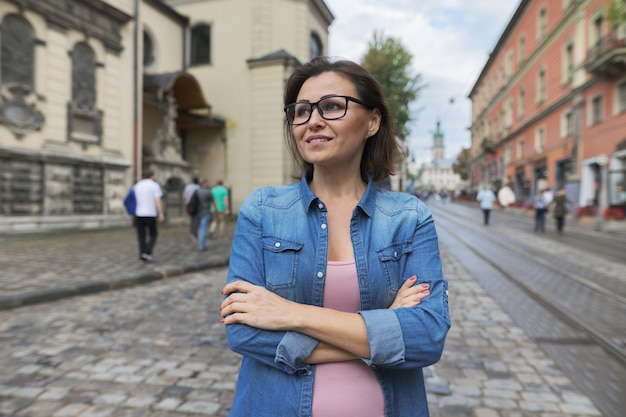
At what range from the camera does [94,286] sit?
6.42 m

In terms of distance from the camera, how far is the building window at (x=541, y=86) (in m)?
28.5

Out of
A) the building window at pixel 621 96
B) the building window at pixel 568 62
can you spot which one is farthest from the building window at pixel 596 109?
the building window at pixel 568 62

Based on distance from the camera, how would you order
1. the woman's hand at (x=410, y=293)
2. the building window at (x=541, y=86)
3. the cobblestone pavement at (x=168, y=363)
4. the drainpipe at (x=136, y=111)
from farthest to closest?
the building window at (x=541, y=86) < the drainpipe at (x=136, y=111) < the cobblestone pavement at (x=168, y=363) < the woman's hand at (x=410, y=293)

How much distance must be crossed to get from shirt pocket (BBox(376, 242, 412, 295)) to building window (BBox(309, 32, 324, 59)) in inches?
991

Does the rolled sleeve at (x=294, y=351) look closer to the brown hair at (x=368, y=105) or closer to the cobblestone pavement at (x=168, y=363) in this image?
the brown hair at (x=368, y=105)

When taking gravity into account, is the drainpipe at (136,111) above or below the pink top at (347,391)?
above

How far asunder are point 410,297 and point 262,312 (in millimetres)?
476

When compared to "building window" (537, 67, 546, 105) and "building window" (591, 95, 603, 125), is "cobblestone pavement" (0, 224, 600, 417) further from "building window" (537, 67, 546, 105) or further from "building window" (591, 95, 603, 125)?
"building window" (537, 67, 546, 105)

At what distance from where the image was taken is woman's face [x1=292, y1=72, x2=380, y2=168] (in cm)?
152

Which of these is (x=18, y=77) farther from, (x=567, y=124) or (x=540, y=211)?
(x=567, y=124)

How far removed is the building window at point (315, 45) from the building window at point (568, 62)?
13.6m

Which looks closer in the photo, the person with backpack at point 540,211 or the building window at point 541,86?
the person with backpack at point 540,211

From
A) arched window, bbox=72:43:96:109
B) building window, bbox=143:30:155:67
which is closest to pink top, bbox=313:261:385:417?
arched window, bbox=72:43:96:109

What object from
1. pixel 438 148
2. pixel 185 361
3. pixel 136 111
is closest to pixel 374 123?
pixel 185 361
